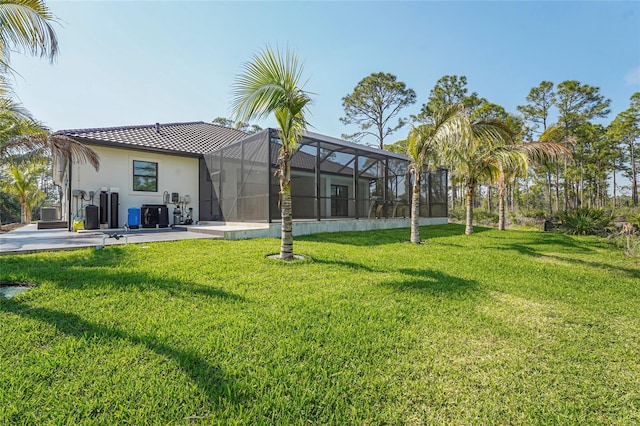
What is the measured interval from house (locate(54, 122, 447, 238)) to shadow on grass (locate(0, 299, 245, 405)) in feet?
18.9

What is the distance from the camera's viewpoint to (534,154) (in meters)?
11.2

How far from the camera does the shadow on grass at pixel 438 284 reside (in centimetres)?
369

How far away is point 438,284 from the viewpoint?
4012mm

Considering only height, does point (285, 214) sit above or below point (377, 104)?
below

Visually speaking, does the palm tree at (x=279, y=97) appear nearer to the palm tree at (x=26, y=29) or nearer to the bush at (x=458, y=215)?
the palm tree at (x=26, y=29)

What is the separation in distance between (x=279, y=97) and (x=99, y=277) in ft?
13.0

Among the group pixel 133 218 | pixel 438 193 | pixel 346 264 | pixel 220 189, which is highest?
pixel 438 193

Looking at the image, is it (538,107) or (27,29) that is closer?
(27,29)

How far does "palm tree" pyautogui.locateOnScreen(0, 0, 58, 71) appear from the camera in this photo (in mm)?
3771

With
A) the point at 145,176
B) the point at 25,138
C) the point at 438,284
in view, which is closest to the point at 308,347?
the point at 438,284

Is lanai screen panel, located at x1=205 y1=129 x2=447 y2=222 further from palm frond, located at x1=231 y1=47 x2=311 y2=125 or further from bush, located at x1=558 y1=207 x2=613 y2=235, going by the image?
bush, located at x1=558 y1=207 x2=613 y2=235

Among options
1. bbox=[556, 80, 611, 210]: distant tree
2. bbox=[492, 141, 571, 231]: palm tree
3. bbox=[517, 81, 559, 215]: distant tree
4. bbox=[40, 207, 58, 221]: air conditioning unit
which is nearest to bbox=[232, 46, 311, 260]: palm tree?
bbox=[492, 141, 571, 231]: palm tree

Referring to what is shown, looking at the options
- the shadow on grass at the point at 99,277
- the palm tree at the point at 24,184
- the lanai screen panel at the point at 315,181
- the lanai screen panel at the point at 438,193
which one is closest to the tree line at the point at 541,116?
the lanai screen panel at the point at 438,193

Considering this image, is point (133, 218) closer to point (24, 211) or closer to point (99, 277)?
point (99, 277)
